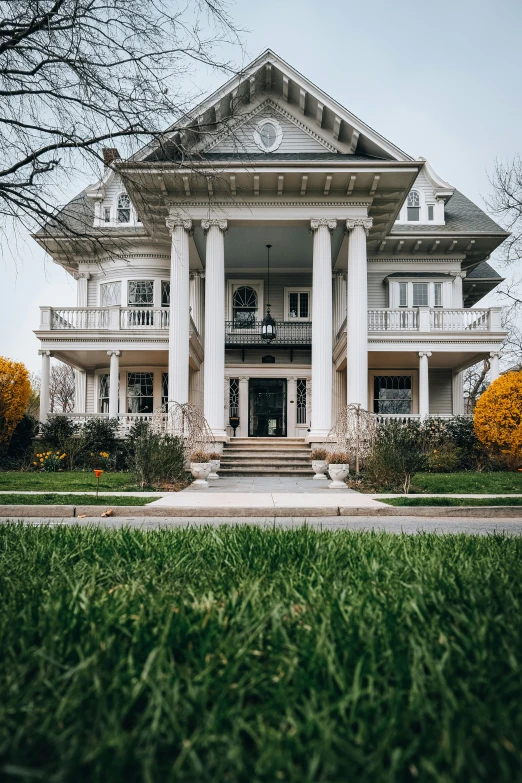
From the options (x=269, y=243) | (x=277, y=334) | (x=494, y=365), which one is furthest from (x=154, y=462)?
(x=494, y=365)

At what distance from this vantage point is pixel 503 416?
57.8ft

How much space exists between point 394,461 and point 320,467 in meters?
4.27

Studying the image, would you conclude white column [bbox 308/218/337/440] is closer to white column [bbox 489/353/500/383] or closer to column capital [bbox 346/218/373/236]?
column capital [bbox 346/218/373/236]

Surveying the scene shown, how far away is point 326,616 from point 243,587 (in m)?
0.65

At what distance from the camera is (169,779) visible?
138 centimetres

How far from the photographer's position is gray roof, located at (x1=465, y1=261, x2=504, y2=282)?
86.8ft

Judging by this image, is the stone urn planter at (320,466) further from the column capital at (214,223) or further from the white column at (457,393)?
the white column at (457,393)

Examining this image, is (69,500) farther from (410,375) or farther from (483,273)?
(483,273)

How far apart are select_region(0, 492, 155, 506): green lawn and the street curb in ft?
0.75

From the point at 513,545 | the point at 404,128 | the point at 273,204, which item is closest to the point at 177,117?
the point at 513,545

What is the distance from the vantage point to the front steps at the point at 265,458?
58.2 ft

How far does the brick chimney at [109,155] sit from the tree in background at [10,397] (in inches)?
487

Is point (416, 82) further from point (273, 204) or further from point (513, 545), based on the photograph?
point (513, 545)

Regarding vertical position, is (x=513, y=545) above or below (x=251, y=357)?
below
